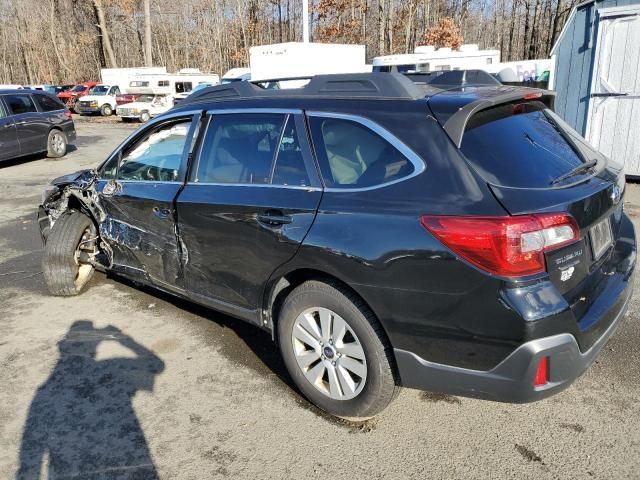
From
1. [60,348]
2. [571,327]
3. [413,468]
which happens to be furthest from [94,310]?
[571,327]

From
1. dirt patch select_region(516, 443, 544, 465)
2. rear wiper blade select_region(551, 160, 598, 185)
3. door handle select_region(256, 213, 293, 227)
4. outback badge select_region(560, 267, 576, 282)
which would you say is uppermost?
rear wiper blade select_region(551, 160, 598, 185)

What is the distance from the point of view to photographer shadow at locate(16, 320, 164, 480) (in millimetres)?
2672

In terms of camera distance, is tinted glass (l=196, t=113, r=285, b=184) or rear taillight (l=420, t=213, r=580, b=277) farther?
tinted glass (l=196, t=113, r=285, b=184)

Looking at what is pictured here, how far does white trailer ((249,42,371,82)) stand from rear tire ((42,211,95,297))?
38.9 feet

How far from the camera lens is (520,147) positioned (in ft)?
8.55

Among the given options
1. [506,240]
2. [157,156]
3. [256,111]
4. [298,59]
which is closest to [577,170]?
[506,240]

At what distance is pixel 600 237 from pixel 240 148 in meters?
2.17

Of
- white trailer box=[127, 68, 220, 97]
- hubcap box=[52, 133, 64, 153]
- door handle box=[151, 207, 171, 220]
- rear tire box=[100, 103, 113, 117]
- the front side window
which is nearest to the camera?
door handle box=[151, 207, 171, 220]

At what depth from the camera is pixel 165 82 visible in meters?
29.5

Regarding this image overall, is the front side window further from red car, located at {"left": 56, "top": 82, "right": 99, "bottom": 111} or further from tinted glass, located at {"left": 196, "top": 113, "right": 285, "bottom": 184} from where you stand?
red car, located at {"left": 56, "top": 82, "right": 99, "bottom": 111}

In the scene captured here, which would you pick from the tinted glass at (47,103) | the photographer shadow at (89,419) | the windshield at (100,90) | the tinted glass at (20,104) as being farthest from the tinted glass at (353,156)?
the windshield at (100,90)

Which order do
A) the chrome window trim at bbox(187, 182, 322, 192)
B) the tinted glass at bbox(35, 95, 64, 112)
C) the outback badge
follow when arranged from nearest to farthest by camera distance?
1. the outback badge
2. the chrome window trim at bbox(187, 182, 322, 192)
3. the tinted glass at bbox(35, 95, 64, 112)

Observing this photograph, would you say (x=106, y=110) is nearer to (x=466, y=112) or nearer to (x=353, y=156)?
(x=353, y=156)

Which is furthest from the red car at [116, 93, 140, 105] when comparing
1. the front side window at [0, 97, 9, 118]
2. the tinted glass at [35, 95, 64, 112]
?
the front side window at [0, 97, 9, 118]
